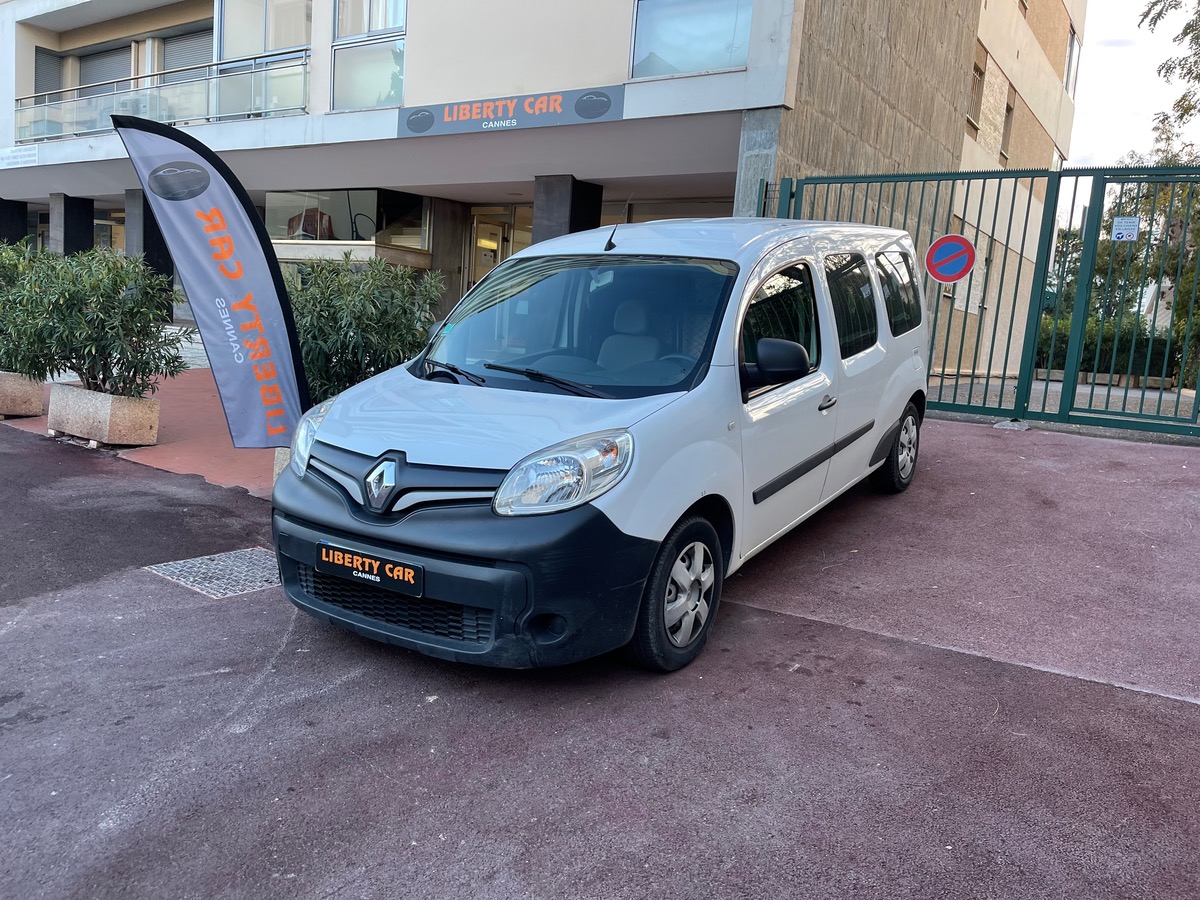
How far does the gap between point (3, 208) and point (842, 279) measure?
26.6 metres

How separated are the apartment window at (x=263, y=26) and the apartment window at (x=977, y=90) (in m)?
12.4

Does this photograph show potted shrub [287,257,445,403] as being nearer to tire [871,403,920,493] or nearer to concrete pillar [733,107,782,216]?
tire [871,403,920,493]

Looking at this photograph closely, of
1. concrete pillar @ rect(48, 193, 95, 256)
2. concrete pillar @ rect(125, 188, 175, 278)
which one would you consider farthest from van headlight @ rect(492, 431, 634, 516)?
concrete pillar @ rect(48, 193, 95, 256)

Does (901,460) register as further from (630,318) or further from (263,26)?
(263,26)

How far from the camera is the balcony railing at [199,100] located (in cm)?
1488

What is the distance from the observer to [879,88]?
12930 millimetres

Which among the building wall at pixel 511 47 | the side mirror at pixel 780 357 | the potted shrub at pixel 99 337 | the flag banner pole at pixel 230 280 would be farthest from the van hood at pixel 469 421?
the building wall at pixel 511 47

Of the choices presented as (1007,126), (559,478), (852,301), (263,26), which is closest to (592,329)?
(559,478)

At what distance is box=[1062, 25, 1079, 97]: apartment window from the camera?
26094mm

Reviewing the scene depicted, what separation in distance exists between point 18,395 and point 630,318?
817cm

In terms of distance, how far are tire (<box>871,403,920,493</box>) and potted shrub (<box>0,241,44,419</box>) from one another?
7647 mm

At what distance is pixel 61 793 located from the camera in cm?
290

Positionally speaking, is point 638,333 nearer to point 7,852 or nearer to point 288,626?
point 288,626

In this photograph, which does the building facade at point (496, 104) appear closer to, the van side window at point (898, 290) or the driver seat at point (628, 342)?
the van side window at point (898, 290)
